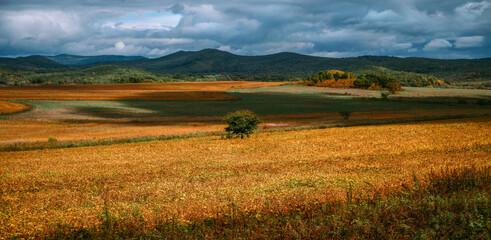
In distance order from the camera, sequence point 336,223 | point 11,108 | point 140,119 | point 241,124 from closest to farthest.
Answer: point 336,223, point 241,124, point 140,119, point 11,108

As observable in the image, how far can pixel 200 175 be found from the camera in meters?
19.3

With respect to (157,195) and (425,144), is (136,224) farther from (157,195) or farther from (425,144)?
(425,144)

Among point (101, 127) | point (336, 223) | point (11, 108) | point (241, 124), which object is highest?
point (336, 223)

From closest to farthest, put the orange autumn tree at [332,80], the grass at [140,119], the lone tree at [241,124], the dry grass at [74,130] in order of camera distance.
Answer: the lone tree at [241,124], the dry grass at [74,130], the grass at [140,119], the orange autumn tree at [332,80]

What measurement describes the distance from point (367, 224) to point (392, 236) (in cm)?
64

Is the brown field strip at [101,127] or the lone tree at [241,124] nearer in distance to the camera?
the lone tree at [241,124]

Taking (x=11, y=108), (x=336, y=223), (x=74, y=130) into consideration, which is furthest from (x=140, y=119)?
(x=336, y=223)

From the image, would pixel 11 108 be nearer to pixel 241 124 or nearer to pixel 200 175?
pixel 241 124

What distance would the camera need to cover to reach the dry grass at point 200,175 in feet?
40.7

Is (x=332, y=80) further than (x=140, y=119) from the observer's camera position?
Yes

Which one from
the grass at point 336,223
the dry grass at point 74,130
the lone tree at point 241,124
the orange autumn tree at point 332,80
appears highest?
the orange autumn tree at point 332,80

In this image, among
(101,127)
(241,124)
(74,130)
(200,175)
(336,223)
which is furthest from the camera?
(101,127)

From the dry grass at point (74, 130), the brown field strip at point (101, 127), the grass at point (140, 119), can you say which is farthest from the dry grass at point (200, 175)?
the grass at point (140, 119)

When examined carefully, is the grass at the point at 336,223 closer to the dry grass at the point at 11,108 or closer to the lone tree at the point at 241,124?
the lone tree at the point at 241,124
